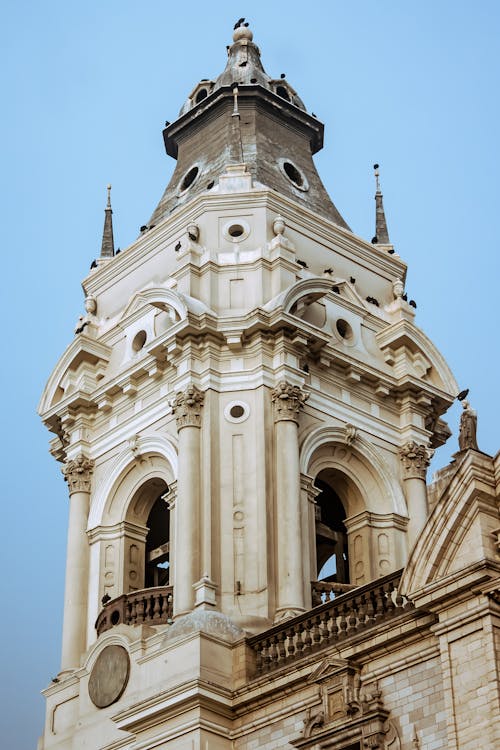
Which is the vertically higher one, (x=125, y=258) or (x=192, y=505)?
(x=125, y=258)

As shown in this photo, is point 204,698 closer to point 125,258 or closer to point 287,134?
point 125,258

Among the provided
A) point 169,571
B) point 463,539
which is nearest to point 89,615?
point 169,571

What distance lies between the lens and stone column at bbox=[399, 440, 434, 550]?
40.8 m

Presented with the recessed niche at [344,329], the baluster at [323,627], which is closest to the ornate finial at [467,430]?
the baluster at [323,627]

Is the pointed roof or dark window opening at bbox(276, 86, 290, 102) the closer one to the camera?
the pointed roof

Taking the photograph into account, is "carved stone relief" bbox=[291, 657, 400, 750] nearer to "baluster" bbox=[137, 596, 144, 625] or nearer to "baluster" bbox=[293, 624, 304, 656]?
"baluster" bbox=[293, 624, 304, 656]

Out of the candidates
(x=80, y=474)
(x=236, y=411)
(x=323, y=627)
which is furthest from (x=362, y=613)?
(x=80, y=474)

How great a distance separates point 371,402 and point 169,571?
664 cm

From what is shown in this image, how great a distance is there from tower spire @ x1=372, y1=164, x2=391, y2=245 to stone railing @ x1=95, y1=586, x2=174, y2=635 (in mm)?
14189

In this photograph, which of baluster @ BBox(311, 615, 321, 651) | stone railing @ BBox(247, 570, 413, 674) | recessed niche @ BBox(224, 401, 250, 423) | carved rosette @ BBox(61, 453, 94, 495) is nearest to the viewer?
stone railing @ BBox(247, 570, 413, 674)

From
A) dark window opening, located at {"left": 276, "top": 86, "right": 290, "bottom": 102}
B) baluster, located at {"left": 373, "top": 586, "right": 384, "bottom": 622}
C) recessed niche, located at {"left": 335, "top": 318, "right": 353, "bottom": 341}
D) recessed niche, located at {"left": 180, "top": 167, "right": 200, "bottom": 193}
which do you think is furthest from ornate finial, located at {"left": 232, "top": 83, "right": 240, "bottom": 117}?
baluster, located at {"left": 373, "top": 586, "right": 384, "bottom": 622}

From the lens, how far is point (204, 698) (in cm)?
3291

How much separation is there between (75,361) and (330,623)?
1332cm

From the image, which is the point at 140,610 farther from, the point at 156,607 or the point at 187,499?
the point at 187,499
